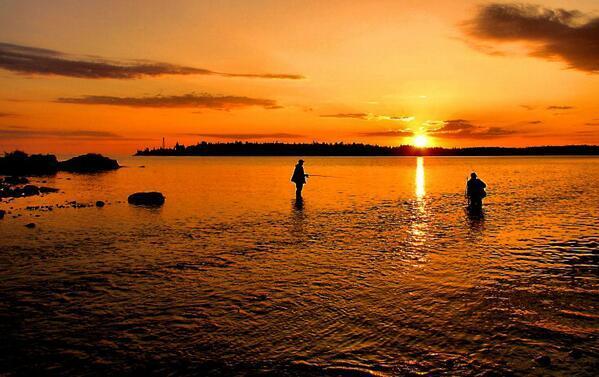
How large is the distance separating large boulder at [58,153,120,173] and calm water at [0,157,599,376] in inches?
3084

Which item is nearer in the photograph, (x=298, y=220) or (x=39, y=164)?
(x=298, y=220)

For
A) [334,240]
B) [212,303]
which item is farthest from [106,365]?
[334,240]

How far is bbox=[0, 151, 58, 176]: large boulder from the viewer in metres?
78.3

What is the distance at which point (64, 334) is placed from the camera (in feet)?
31.8

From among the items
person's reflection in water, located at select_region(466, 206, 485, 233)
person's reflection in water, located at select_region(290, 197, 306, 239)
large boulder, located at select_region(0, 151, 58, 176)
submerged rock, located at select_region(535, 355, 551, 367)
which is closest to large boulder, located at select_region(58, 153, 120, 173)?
large boulder, located at select_region(0, 151, 58, 176)

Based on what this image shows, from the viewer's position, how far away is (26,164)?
3246 inches

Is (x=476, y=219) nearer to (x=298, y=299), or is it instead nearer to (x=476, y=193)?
(x=476, y=193)

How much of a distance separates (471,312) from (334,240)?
1015 centimetres

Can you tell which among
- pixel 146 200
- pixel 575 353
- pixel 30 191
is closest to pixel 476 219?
pixel 575 353

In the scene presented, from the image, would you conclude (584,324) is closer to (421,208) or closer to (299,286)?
(299,286)

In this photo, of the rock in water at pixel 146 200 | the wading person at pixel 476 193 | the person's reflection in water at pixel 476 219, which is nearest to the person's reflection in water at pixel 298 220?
the person's reflection in water at pixel 476 219

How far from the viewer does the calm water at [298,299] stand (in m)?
8.56

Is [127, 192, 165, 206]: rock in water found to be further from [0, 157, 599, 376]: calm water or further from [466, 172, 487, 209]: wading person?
[466, 172, 487, 209]: wading person

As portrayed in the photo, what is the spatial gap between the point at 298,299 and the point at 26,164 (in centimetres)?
8780
